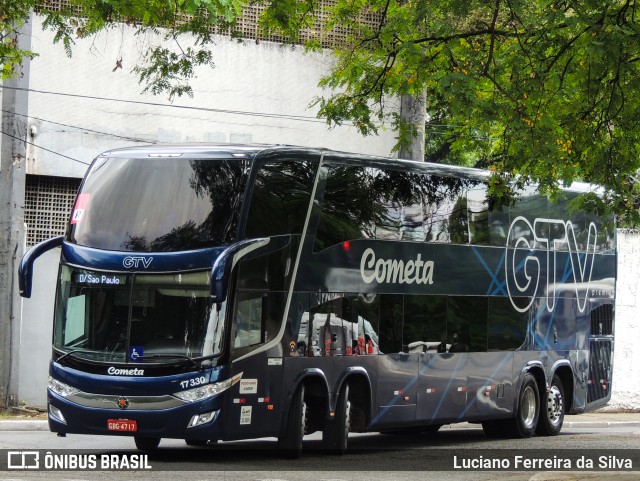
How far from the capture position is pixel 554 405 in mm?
23078

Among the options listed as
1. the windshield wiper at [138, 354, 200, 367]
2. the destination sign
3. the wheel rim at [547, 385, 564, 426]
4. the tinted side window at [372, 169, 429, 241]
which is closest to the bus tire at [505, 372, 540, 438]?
the wheel rim at [547, 385, 564, 426]

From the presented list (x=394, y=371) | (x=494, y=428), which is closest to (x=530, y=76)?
(x=394, y=371)

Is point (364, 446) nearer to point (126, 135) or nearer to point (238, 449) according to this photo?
point (238, 449)

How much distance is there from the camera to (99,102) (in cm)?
2617

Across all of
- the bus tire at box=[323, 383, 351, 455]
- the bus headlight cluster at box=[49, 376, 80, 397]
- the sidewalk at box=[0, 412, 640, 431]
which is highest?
the bus headlight cluster at box=[49, 376, 80, 397]

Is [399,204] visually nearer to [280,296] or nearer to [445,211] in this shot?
[445,211]

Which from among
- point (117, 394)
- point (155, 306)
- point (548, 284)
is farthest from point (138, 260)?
point (548, 284)

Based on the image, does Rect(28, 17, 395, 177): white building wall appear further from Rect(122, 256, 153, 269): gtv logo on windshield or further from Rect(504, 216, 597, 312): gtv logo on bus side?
Rect(122, 256, 153, 269): gtv logo on windshield

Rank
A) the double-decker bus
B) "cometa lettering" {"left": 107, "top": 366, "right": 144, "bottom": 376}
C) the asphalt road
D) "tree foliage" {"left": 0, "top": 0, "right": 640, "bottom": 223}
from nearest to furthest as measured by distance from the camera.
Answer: the asphalt road, "tree foliage" {"left": 0, "top": 0, "right": 640, "bottom": 223}, "cometa lettering" {"left": 107, "top": 366, "right": 144, "bottom": 376}, the double-decker bus

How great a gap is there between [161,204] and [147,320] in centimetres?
144

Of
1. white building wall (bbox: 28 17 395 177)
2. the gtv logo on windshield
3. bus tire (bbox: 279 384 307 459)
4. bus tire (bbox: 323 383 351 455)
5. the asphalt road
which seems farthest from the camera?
white building wall (bbox: 28 17 395 177)

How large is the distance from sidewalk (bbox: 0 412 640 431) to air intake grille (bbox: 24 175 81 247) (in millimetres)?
4642

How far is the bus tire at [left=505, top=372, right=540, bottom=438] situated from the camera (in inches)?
867

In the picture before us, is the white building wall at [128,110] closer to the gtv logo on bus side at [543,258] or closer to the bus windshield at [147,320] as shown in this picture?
the gtv logo on bus side at [543,258]
